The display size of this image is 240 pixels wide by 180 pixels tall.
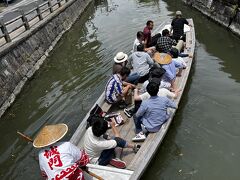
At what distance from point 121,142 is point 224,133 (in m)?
3.13

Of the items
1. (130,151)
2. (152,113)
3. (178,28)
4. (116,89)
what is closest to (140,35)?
(178,28)

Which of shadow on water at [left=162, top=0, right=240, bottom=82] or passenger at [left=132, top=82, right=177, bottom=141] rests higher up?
passenger at [left=132, top=82, right=177, bottom=141]

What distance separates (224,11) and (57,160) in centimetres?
1487

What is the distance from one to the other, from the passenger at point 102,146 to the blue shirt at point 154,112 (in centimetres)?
66

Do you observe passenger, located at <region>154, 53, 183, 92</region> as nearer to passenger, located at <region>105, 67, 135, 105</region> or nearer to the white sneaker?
passenger, located at <region>105, 67, 135, 105</region>

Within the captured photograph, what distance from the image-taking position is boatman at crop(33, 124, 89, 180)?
16.0ft

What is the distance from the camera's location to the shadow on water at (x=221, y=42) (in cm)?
1247

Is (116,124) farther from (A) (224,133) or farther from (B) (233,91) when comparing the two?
(B) (233,91)

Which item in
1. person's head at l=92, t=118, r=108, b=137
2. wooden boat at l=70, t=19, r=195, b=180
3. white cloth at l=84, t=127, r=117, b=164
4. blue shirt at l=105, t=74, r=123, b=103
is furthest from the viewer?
blue shirt at l=105, t=74, r=123, b=103

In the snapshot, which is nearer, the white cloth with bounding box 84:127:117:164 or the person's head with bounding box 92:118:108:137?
the person's head with bounding box 92:118:108:137

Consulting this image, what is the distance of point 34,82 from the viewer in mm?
13242

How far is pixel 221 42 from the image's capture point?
15188 millimetres

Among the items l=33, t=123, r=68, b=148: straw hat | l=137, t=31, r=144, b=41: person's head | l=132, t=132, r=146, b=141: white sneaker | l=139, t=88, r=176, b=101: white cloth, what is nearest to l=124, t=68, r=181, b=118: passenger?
l=139, t=88, r=176, b=101: white cloth

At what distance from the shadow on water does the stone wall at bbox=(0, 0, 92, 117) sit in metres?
8.00
